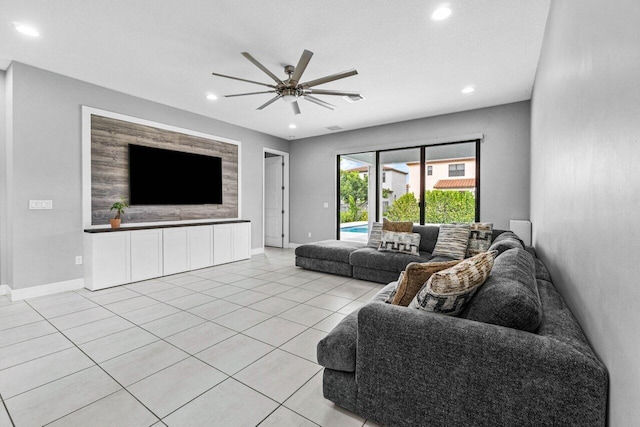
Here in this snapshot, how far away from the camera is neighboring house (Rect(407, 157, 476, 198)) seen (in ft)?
17.4

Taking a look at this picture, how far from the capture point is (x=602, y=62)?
Result: 3.47ft

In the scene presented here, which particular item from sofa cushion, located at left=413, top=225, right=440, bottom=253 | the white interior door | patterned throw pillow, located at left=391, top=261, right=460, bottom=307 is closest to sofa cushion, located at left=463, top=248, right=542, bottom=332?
patterned throw pillow, located at left=391, top=261, right=460, bottom=307

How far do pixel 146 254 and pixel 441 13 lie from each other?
15.4ft

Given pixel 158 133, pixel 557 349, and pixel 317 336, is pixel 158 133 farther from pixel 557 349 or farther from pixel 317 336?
Result: pixel 557 349

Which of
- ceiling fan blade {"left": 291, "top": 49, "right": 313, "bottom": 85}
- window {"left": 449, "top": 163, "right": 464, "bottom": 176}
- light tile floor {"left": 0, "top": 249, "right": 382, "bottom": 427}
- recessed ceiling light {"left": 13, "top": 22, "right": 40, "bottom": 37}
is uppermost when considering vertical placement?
recessed ceiling light {"left": 13, "top": 22, "right": 40, "bottom": 37}

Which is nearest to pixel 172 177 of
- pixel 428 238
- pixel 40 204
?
pixel 40 204

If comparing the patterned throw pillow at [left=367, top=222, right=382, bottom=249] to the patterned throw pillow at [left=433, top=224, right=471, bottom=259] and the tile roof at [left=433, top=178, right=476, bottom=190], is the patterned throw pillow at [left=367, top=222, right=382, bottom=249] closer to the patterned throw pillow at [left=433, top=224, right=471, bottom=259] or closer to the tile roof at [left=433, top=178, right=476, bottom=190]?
the patterned throw pillow at [left=433, top=224, right=471, bottom=259]

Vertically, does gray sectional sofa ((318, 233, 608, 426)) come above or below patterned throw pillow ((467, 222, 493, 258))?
below

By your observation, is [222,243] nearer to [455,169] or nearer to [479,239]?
[479,239]

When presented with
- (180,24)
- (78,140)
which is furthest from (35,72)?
(180,24)

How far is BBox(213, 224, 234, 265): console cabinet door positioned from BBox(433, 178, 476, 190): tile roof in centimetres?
410

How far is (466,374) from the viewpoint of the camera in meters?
1.19

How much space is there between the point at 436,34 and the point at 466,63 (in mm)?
837

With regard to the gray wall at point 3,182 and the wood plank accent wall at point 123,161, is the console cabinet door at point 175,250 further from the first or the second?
the gray wall at point 3,182
